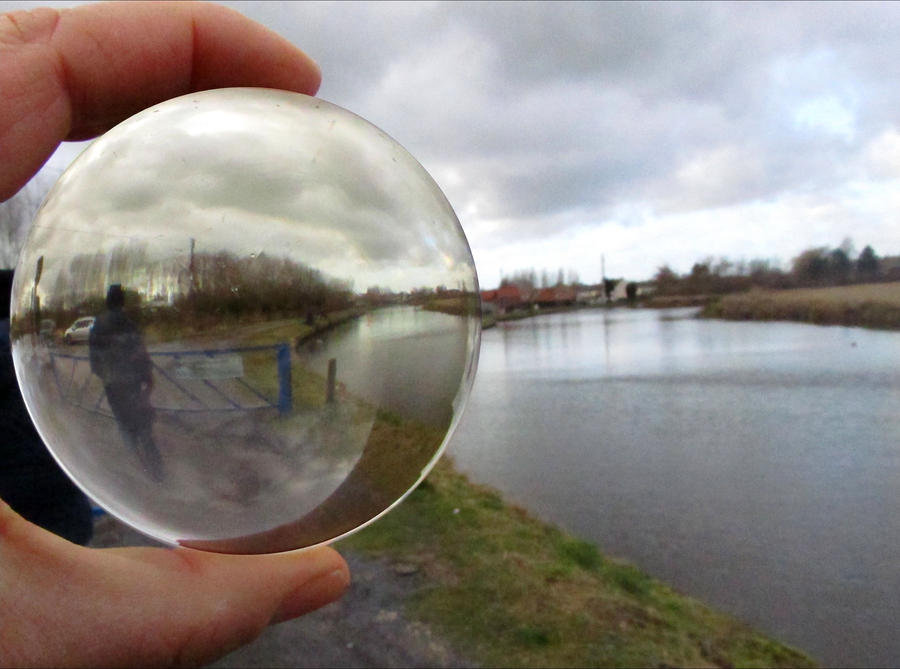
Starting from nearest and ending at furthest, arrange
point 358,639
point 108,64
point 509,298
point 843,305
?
point 108,64, point 358,639, point 843,305, point 509,298

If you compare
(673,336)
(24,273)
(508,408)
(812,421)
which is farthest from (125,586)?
(673,336)

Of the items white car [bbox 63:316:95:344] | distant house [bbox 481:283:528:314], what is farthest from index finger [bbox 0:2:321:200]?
distant house [bbox 481:283:528:314]

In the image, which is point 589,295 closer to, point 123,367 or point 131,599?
point 131,599

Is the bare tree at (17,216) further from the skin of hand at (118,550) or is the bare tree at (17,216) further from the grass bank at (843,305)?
the grass bank at (843,305)

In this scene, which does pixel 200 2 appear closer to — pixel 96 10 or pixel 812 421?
pixel 96 10

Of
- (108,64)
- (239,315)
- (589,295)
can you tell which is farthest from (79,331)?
(589,295)

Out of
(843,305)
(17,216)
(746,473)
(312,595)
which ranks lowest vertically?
(746,473)
